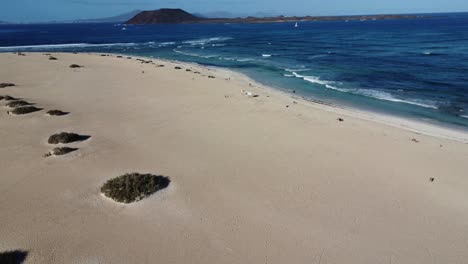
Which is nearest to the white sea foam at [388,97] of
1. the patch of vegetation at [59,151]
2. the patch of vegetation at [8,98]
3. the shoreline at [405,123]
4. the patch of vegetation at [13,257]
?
the shoreline at [405,123]

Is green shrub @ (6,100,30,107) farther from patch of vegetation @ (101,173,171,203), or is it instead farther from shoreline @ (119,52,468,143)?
shoreline @ (119,52,468,143)

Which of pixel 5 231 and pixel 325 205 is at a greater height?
pixel 5 231

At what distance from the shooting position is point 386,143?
14.9 meters

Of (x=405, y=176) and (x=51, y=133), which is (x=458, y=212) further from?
(x=51, y=133)

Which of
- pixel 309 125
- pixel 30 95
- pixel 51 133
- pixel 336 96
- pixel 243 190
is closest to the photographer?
pixel 243 190

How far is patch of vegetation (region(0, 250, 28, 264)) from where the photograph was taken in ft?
22.9

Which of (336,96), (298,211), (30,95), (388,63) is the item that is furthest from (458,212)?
(388,63)

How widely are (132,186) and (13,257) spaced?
3.34 metres

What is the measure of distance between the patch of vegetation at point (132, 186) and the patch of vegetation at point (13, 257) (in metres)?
2.54

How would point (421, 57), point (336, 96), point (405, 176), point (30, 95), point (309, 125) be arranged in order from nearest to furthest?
point (405, 176)
point (309, 125)
point (30, 95)
point (336, 96)
point (421, 57)

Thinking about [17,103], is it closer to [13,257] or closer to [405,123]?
[13,257]

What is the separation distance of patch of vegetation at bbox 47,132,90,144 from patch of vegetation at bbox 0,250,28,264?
22.1 feet

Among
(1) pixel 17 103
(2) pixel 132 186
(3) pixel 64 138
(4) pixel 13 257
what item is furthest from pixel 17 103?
(4) pixel 13 257

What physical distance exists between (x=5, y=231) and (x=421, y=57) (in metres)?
50.9
